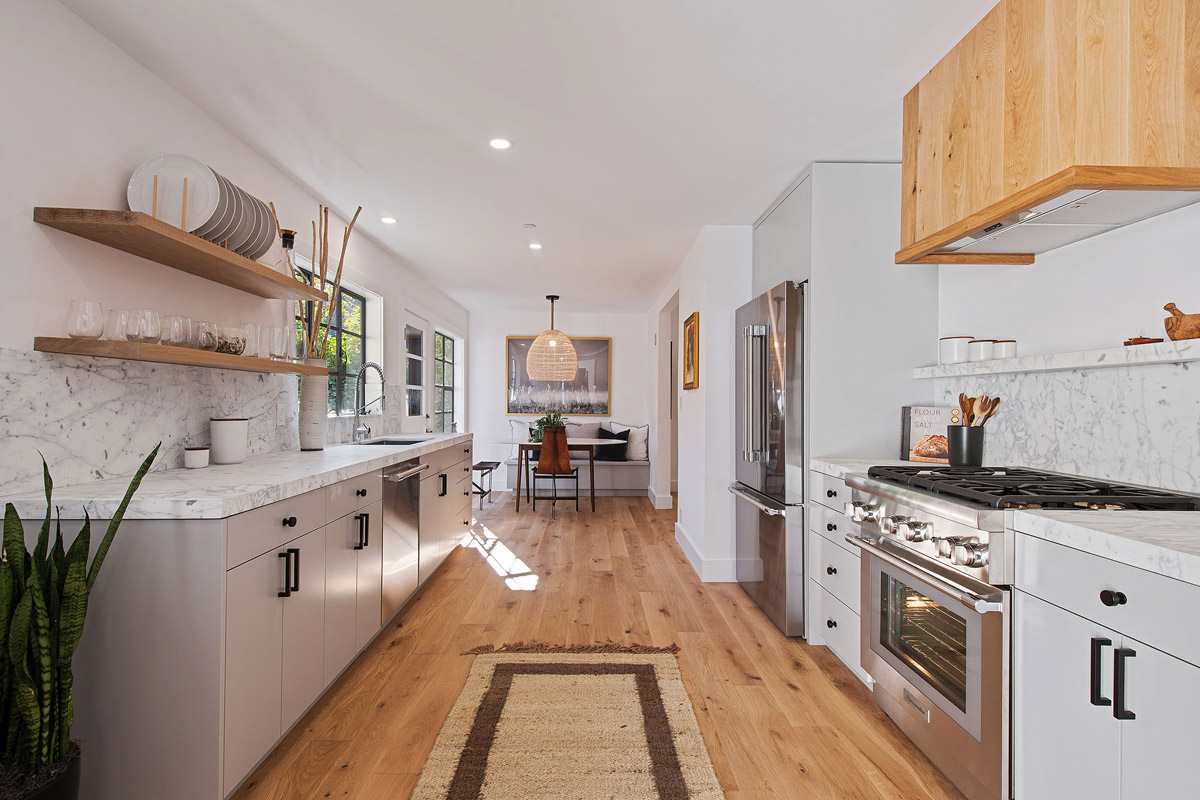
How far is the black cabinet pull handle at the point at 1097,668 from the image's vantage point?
1.21 meters

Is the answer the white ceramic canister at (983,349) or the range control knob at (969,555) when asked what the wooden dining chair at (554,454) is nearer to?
the white ceramic canister at (983,349)

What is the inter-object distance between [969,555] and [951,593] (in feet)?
0.45

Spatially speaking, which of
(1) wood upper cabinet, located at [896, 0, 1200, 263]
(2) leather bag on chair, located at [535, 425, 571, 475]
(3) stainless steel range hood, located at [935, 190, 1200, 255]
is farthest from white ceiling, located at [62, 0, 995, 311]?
(2) leather bag on chair, located at [535, 425, 571, 475]

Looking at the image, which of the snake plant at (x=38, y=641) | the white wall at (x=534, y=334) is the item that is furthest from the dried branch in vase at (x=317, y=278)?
the white wall at (x=534, y=334)

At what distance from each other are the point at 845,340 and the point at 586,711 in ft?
6.67

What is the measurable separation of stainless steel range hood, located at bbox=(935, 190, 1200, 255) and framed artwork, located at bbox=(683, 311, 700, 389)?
2.13 metres

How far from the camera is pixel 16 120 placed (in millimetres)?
1700

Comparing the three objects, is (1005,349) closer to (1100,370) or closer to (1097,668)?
(1100,370)

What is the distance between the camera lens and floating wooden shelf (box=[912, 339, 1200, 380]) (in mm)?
1615

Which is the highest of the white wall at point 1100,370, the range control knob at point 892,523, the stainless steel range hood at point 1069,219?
the stainless steel range hood at point 1069,219

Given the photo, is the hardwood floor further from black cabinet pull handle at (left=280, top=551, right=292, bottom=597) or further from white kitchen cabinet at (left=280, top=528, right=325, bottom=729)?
black cabinet pull handle at (left=280, top=551, right=292, bottom=597)

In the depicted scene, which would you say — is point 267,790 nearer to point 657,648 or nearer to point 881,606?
point 657,648

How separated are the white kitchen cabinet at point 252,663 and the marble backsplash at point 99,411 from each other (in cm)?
73

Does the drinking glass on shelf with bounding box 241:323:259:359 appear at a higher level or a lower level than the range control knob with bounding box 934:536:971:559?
higher
